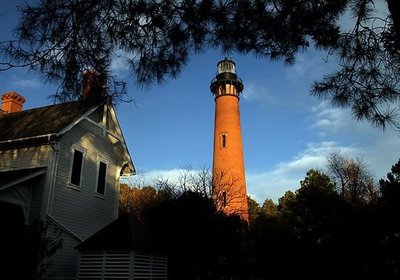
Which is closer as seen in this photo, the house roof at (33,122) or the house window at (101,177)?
the house roof at (33,122)

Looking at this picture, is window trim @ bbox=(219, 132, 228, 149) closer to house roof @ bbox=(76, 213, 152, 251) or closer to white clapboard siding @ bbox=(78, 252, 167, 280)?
house roof @ bbox=(76, 213, 152, 251)

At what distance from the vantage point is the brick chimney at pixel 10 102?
20.0 meters

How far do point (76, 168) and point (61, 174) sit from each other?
1068 millimetres

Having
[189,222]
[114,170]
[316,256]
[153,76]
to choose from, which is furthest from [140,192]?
[153,76]

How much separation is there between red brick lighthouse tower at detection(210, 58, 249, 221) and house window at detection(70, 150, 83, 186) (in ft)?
48.1

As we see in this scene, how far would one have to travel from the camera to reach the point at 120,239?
13.2m

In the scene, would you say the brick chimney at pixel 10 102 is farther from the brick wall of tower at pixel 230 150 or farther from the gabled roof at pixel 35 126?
the brick wall of tower at pixel 230 150

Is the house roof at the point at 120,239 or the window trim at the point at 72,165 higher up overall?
the window trim at the point at 72,165

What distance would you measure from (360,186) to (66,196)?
1125 inches

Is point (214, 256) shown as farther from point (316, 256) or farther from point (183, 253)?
point (316, 256)

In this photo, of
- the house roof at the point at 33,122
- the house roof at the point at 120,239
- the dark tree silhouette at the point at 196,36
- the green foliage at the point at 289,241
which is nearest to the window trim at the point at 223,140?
the green foliage at the point at 289,241

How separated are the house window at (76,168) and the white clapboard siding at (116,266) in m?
3.23

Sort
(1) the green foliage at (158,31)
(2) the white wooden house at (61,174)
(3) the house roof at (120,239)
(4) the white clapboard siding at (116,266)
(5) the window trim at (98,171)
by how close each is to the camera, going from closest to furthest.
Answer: (1) the green foliage at (158,31) < (4) the white clapboard siding at (116,266) < (3) the house roof at (120,239) < (2) the white wooden house at (61,174) < (5) the window trim at (98,171)

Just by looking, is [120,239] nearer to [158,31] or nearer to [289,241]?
[289,241]
